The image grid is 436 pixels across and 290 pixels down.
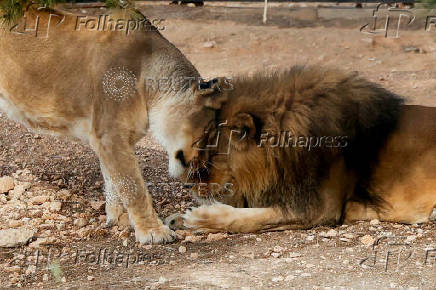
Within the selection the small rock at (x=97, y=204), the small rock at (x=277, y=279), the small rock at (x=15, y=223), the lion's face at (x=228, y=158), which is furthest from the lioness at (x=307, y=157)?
the small rock at (x=15, y=223)

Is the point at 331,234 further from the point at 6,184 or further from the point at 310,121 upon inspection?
the point at 6,184

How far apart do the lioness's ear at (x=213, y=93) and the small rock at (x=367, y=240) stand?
4.20ft

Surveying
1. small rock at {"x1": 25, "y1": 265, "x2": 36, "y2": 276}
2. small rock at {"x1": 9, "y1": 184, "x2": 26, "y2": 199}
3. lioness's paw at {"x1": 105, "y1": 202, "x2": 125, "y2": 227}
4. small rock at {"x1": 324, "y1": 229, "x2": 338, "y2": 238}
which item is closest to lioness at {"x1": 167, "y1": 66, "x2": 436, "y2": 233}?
small rock at {"x1": 324, "y1": 229, "x2": 338, "y2": 238}

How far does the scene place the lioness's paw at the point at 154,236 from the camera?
509 cm

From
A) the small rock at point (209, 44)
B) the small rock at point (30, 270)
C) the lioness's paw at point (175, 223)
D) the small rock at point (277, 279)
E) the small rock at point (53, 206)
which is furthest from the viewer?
the small rock at point (209, 44)

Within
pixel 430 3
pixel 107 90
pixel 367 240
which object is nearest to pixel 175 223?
pixel 107 90

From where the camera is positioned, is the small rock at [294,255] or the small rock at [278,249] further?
the small rock at [278,249]

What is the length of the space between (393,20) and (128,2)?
26.9 feet

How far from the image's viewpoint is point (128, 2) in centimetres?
599

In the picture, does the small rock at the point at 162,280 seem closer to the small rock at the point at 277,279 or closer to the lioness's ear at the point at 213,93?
the small rock at the point at 277,279

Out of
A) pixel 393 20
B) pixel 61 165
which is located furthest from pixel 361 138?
pixel 393 20

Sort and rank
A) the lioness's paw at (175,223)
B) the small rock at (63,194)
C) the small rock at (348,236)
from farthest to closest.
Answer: the small rock at (63,194), the lioness's paw at (175,223), the small rock at (348,236)

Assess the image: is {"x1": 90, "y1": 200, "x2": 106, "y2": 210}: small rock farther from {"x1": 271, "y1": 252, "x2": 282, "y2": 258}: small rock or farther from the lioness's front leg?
{"x1": 271, "y1": 252, "x2": 282, "y2": 258}: small rock

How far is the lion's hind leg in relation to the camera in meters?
5.12
